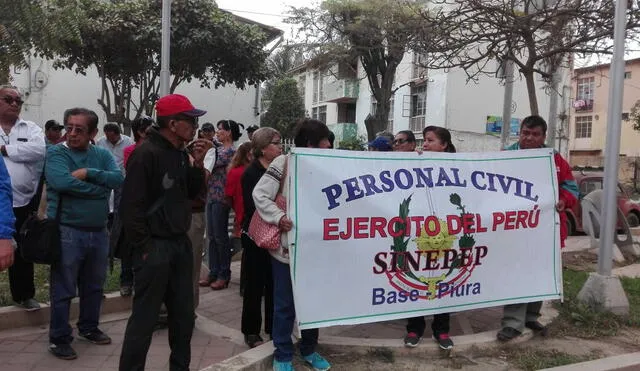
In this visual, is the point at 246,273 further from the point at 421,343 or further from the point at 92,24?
the point at 92,24

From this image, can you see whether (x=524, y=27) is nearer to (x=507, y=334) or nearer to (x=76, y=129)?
(x=507, y=334)

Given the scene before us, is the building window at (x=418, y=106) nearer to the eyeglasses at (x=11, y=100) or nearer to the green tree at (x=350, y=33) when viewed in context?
the green tree at (x=350, y=33)

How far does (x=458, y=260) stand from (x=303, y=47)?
19292 mm

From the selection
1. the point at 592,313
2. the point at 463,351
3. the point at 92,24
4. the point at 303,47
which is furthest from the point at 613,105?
the point at 303,47

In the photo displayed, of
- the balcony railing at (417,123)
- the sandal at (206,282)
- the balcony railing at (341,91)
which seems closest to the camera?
the sandal at (206,282)

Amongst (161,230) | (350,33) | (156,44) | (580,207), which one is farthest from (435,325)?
(350,33)

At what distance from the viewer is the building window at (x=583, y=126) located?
44.0m

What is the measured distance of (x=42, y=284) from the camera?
5.42 m

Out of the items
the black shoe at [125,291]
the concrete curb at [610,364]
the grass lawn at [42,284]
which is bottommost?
the concrete curb at [610,364]

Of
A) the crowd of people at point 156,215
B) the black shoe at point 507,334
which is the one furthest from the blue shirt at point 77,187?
the black shoe at point 507,334

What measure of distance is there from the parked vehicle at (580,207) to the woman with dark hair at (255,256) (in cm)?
880

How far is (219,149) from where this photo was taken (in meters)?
5.85

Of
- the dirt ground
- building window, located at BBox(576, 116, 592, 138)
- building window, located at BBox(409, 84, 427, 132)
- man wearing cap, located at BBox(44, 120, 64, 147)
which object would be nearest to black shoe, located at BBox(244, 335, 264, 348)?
the dirt ground

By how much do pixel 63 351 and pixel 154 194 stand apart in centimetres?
155
